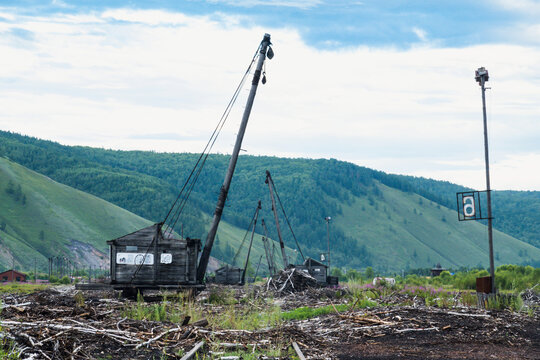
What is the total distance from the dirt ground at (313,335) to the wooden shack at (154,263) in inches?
380

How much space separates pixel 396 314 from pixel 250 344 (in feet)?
21.3

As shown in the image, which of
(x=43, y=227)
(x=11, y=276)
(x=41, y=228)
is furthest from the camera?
(x=43, y=227)

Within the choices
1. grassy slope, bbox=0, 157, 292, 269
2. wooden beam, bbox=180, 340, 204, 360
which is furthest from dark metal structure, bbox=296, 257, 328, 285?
grassy slope, bbox=0, 157, 292, 269

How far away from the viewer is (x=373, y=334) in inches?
676

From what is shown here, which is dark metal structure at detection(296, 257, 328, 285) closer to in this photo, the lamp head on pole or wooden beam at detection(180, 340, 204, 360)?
the lamp head on pole

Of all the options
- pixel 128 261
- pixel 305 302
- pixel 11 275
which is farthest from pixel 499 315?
pixel 11 275

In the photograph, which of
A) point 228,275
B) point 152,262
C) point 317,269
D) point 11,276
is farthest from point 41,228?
point 152,262

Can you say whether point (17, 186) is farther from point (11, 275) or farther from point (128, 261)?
point (128, 261)

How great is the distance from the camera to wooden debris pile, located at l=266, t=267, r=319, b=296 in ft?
122

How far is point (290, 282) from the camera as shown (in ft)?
123

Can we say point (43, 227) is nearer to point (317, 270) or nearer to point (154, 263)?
point (317, 270)

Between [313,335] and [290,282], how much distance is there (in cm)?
2027

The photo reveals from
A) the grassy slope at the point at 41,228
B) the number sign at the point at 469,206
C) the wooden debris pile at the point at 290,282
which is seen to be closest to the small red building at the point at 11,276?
the grassy slope at the point at 41,228

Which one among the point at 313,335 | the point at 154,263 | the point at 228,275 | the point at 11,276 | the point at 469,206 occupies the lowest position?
the point at 11,276
